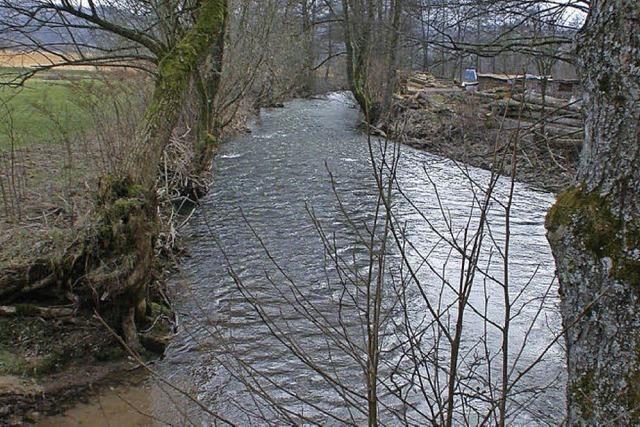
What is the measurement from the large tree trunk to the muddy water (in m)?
0.18

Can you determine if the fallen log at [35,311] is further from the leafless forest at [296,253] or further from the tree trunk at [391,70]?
the tree trunk at [391,70]

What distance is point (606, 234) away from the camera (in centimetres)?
195

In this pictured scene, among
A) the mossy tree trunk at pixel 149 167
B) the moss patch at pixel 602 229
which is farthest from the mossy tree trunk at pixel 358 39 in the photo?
the moss patch at pixel 602 229

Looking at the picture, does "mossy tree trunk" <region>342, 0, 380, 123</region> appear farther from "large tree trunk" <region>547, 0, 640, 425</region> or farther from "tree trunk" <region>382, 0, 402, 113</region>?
"large tree trunk" <region>547, 0, 640, 425</region>

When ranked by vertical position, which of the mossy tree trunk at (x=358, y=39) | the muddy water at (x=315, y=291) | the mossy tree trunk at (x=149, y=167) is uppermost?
the mossy tree trunk at (x=358, y=39)

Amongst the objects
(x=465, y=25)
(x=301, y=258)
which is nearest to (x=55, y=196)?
(x=301, y=258)

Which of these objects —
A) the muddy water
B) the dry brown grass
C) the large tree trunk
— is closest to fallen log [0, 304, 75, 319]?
the muddy water

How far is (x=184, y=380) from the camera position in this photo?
5.12m

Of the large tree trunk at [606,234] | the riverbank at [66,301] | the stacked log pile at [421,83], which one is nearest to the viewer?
the large tree trunk at [606,234]

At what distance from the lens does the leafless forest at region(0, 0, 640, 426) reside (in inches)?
76.6

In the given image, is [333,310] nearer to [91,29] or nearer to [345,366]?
[345,366]

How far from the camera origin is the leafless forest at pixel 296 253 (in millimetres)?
1946

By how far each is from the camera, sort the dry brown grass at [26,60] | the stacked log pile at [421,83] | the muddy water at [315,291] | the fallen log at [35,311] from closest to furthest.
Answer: the muddy water at [315,291] < the fallen log at [35,311] < the dry brown grass at [26,60] < the stacked log pile at [421,83]

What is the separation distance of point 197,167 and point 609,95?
32.1 ft
